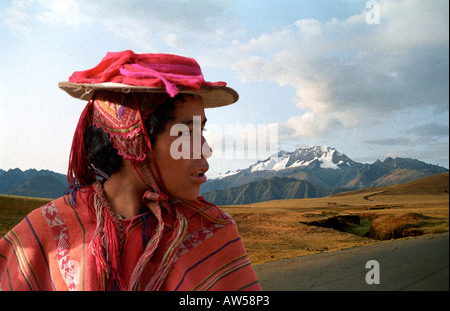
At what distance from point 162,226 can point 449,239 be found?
160 cm

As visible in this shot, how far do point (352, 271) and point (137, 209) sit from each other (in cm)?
518

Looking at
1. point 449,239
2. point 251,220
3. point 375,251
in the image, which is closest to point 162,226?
point 449,239

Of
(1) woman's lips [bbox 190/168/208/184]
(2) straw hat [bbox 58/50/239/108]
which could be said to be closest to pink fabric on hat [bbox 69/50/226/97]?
(2) straw hat [bbox 58/50/239/108]

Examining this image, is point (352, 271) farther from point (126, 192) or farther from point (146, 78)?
point (146, 78)

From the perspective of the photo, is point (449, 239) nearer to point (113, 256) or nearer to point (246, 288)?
point (246, 288)

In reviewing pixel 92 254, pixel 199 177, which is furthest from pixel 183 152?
pixel 92 254

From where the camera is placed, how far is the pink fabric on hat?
1.80 metres

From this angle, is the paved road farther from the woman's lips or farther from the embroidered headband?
the embroidered headband

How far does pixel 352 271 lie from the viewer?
609 cm

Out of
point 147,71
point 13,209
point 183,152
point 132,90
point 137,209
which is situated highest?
point 147,71

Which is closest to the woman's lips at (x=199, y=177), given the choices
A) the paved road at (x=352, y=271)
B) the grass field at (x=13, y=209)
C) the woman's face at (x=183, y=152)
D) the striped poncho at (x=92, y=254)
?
the woman's face at (x=183, y=152)

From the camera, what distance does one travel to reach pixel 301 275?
19.8ft

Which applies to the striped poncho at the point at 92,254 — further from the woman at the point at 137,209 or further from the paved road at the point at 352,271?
the paved road at the point at 352,271

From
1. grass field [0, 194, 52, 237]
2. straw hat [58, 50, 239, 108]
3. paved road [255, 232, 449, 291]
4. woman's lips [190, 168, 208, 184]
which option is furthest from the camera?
grass field [0, 194, 52, 237]
